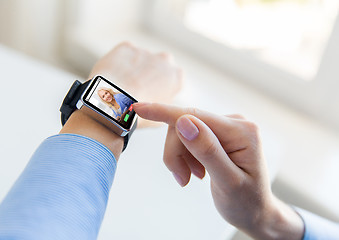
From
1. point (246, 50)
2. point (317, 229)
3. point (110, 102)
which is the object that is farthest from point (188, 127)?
point (246, 50)

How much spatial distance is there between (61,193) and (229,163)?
0.23m

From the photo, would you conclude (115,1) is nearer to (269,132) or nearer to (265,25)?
(265,25)

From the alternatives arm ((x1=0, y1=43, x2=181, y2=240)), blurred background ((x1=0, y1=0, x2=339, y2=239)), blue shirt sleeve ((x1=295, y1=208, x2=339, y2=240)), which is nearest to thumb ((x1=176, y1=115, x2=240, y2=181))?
arm ((x1=0, y1=43, x2=181, y2=240))

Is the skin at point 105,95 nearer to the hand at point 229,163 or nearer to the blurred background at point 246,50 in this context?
the hand at point 229,163

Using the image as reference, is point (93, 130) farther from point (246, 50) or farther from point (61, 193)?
point (246, 50)

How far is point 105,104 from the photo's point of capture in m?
0.66

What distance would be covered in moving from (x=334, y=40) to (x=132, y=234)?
729 millimetres

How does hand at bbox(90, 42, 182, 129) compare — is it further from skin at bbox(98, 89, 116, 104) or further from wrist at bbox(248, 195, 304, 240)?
wrist at bbox(248, 195, 304, 240)

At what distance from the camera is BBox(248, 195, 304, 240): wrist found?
26.8 inches

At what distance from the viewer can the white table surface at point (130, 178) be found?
0.70 meters

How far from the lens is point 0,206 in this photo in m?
0.51

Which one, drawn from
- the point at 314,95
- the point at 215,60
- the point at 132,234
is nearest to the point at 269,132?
the point at 314,95

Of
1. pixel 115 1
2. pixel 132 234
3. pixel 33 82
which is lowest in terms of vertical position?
pixel 132 234

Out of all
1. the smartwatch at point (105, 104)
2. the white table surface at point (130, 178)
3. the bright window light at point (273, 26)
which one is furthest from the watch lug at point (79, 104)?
the bright window light at point (273, 26)
